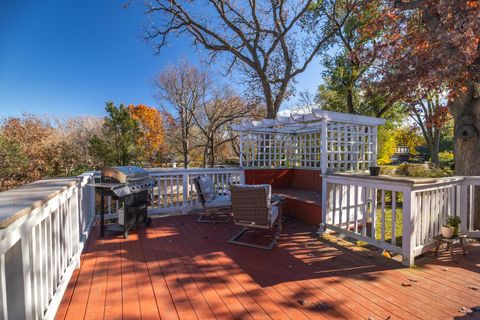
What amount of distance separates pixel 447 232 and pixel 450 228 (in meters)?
0.06

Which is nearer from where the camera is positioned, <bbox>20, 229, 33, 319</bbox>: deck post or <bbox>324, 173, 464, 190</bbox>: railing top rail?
<bbox>20, 229, 33, 319</bbox>: deck post

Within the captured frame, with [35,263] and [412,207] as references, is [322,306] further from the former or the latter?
[35,263]

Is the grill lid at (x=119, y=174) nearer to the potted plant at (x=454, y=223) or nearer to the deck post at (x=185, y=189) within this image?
the deck post at (x=185, y=189)

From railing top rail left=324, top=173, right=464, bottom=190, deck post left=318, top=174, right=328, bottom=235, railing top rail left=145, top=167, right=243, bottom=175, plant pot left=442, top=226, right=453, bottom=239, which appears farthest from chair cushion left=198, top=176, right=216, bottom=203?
plant pot left=442, top=226, right=453, bottom=239

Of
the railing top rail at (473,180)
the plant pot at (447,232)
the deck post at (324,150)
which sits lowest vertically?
the plant pot at (447,232)

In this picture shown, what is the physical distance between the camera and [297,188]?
256 inches

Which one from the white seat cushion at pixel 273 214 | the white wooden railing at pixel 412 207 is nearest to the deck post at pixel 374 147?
the white wooden railing at pixel 412 207

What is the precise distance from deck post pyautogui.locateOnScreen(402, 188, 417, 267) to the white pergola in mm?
1592

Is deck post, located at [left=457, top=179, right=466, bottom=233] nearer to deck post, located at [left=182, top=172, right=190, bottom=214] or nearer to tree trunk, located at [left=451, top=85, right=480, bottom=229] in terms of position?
tree trunk, located at [left=451, top=85, right=480, bottom=229]

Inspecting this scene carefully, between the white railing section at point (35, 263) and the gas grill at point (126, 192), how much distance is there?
3.44ft

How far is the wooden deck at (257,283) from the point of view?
199 centimetres

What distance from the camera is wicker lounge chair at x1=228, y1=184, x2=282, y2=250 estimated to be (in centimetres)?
344

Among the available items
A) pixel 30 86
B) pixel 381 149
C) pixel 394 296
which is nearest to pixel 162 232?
pixel 394 296

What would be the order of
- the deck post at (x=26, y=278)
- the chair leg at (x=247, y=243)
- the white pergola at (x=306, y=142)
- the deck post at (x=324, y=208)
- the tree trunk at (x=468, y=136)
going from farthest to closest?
the white pergola at (x=306, y=142), the tree trunk at (x=468, y=136), the deck post at (x=324, y=208), the chair leg at (x=247, y=243), the deck post at (x=26, y=278)
